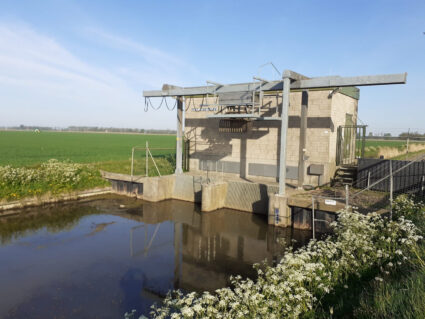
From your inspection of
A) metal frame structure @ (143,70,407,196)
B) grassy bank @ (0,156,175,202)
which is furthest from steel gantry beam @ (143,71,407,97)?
grassy bank @ (0,156,175,202)

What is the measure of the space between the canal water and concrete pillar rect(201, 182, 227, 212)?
48cm

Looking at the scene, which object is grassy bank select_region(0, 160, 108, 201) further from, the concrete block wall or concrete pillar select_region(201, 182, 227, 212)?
concrete pillar select_region(201, 182, 227, 212)

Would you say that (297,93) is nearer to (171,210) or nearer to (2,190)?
(171,210)

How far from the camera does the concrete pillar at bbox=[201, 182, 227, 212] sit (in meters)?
16.8

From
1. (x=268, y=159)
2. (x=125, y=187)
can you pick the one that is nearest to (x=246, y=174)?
(x=268, y=159)

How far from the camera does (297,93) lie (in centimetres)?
1736

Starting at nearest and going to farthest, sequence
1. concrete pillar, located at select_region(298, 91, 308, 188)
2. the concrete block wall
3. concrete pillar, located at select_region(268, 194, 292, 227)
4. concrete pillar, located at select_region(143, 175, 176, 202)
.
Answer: concrete pillar, located at select_region(268, 194, 292, 227), concrete pillar, located at select_region(298, 91, 308, 188), the concrete block wall, concrete pillar, located at select_region(143, 175, 176, 202)

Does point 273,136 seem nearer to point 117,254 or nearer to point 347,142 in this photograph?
point 347,142

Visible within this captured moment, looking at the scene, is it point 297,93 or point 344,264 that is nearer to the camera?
point 344,264

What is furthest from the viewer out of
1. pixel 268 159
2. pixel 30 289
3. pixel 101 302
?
pixel 268 159

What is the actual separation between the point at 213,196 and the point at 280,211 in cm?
418

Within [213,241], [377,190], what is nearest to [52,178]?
[213,241]

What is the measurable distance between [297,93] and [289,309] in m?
14.4

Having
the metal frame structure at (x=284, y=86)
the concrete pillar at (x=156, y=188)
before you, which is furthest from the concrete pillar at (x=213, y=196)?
the metal frame structure at (x=284, y=86)
